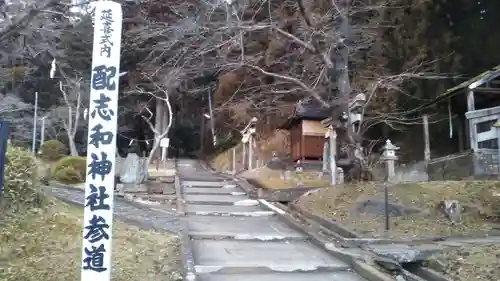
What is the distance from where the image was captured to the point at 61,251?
6.15 m

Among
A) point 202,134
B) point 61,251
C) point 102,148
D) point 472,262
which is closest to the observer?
point 102,148

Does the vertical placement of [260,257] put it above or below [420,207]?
below

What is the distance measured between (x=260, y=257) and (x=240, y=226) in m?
3.00

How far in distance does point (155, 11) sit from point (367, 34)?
947cm

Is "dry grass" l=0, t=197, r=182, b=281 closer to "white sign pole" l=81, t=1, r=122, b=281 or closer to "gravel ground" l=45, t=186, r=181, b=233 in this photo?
"gravel ground" l=45, t=186, r=181, b=233

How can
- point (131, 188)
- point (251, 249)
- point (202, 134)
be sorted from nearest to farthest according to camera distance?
1. point (251, 249)
2. point (131, 188)
3. point (202, 134)

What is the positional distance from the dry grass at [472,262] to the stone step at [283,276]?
139 cm

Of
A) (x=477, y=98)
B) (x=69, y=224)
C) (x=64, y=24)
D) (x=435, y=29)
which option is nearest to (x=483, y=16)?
(x=435, y=29)

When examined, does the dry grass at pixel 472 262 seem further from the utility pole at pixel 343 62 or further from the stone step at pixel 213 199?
the stone step at pixel 213 199

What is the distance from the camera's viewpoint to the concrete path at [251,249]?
6680 mm

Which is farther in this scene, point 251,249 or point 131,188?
point 131,188

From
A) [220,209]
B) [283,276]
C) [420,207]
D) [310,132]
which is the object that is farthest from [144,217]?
[310,132]

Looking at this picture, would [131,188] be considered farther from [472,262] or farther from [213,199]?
[472,262]

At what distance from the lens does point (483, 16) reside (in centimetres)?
1712
